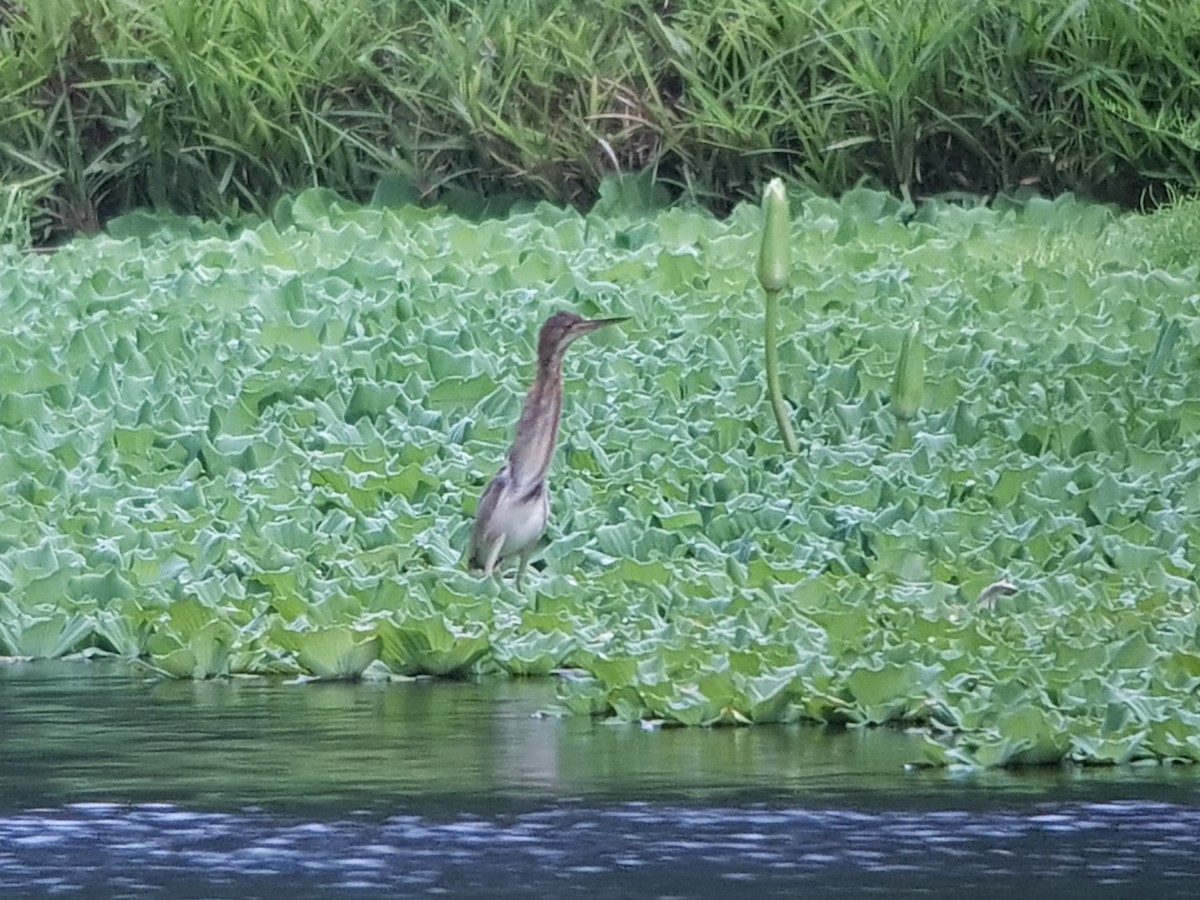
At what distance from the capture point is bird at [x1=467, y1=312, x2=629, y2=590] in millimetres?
5922

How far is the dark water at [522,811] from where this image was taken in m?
3.98

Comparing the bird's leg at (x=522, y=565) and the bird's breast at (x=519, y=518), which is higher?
the bird's breast at (x=519, y=518)

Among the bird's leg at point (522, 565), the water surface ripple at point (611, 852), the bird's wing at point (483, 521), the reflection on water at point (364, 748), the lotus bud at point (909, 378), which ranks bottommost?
the water surface ripple at point (611, 852)

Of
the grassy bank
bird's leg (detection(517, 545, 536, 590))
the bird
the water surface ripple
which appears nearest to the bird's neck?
the bird

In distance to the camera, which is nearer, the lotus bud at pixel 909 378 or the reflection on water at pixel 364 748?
the reflection on water at pixel 364 748

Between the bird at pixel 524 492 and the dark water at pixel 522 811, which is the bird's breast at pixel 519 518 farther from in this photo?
the dark water at pixel 522 811

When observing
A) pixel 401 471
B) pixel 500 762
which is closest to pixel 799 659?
pixel 500 762

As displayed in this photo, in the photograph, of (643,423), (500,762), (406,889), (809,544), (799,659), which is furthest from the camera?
(643,423)

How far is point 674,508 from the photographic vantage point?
637 cm

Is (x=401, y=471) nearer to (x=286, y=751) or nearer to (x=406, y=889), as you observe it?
(x=286, y=751)

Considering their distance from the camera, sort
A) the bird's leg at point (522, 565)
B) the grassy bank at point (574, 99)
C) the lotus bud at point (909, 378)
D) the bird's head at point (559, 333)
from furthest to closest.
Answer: the grassy bank at point (574, 99)
the lotus bud at point (909, 378)
the bird's head at point (559, 333)
the bird's leg at point (522, 565)

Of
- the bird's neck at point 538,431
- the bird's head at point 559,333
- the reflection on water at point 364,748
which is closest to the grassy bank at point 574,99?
the bird's head at point 559,333

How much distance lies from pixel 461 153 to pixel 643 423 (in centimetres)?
463

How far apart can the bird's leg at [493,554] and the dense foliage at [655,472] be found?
7 centimetres
